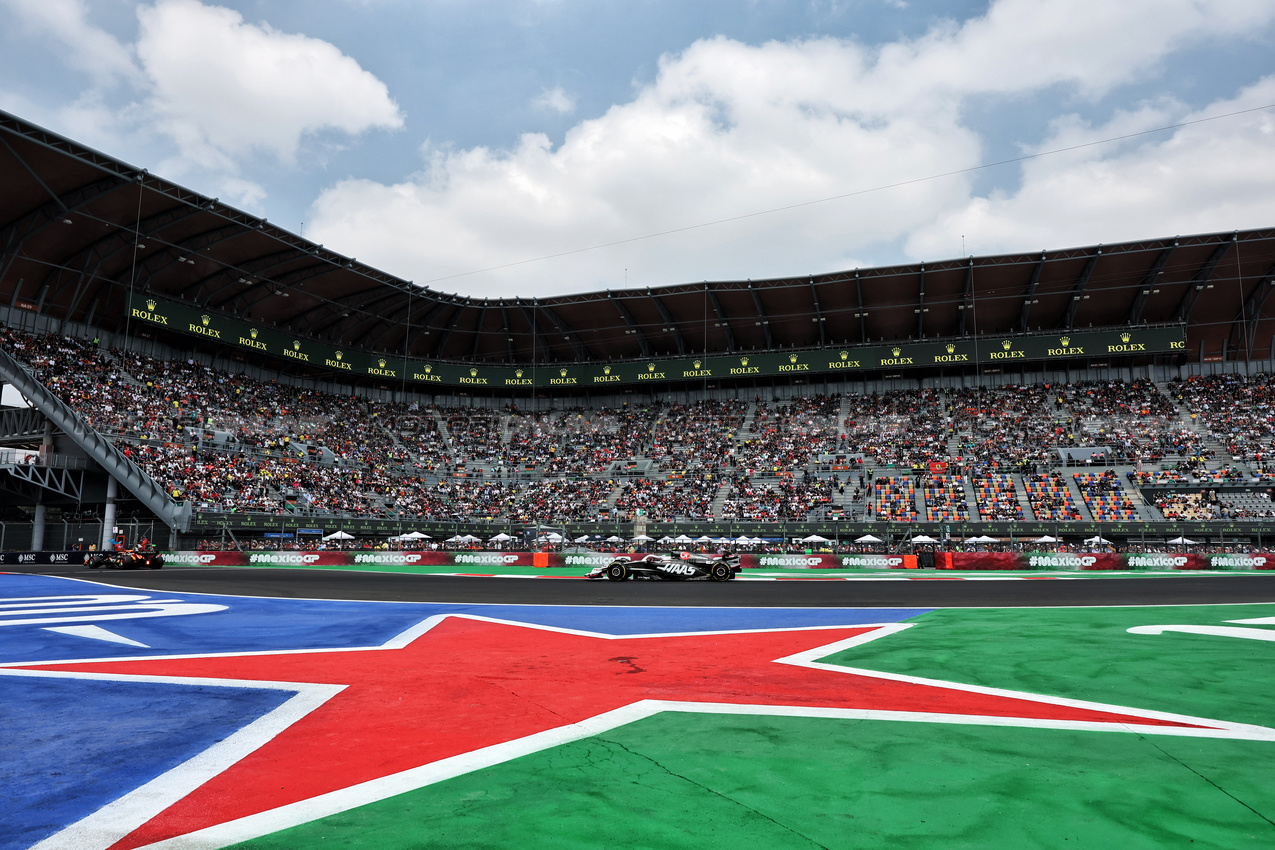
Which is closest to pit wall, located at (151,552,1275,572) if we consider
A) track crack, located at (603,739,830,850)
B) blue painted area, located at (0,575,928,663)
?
blue painted area, located at (0,575,928,663)

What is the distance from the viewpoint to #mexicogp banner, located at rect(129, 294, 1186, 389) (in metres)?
53.6

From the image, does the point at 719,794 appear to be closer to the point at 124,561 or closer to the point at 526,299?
the point at 124,561

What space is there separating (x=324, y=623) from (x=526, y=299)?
51690mm

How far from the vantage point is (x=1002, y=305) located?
5625 cm

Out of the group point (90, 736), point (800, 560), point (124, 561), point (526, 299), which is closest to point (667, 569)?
point (800, 560)

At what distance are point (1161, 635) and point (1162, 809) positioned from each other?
7.67 m

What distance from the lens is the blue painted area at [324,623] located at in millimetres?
9547

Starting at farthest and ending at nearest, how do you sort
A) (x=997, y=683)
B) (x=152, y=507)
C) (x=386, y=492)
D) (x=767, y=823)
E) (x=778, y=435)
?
(x=778, y=435) < (x=386, y=492) < (x=152, y=507) < (x=997, y=683) < (x=767, y=823)

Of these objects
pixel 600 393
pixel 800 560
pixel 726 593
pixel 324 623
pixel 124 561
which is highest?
pixel 600 393

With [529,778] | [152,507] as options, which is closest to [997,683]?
[529,778]

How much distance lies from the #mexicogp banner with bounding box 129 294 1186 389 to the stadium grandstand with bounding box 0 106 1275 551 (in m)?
0.22

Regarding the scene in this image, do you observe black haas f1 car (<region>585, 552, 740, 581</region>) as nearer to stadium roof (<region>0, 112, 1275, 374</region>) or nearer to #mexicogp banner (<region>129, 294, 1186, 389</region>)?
stadium roof (<region>0, 112, 1275, 374</region>)

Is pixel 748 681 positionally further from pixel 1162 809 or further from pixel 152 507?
pixel 152 507

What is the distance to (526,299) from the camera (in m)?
61.8
